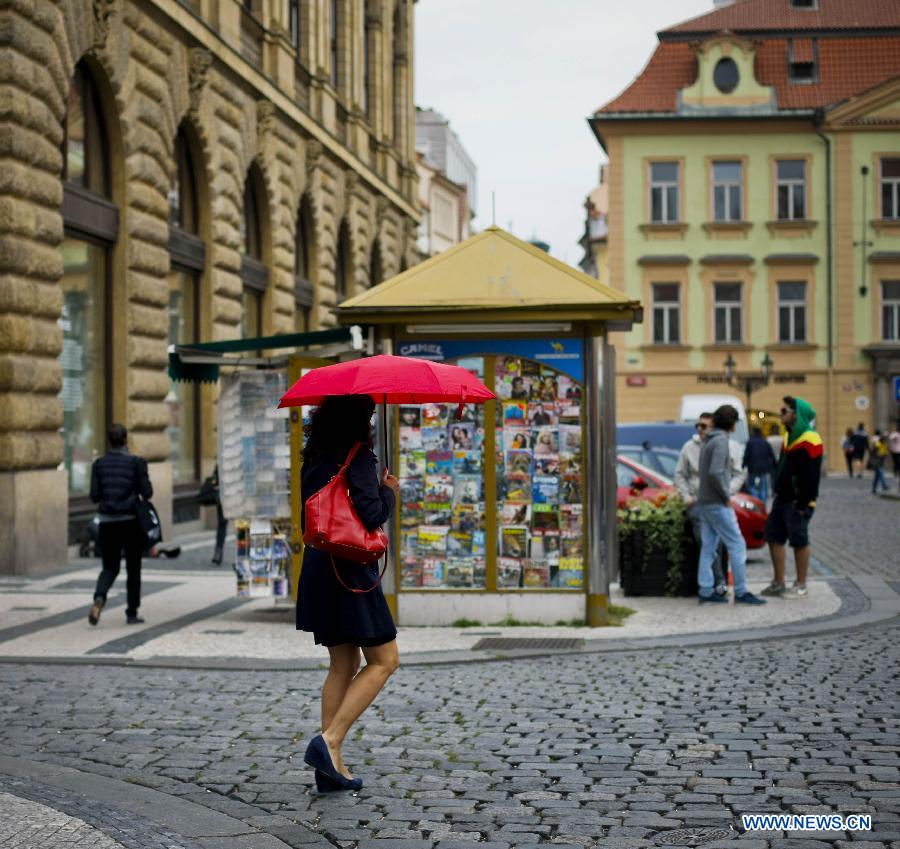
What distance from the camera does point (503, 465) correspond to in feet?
40.7

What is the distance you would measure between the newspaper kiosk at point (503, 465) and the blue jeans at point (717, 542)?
1760mm

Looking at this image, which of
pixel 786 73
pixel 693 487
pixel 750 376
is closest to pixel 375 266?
pixel 750 376

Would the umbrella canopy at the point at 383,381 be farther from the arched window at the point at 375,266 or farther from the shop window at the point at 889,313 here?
the shop window at the point at 889,313

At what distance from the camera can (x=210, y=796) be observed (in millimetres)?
6500

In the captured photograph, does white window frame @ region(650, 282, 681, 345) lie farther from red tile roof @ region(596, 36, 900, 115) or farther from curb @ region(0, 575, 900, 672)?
curb @ region(0, 575, 900, 672)

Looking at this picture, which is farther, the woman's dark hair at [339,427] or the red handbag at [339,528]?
the woman's dark hair at [339,427]

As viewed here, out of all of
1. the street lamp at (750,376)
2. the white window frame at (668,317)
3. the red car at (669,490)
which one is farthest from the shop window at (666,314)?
the red car at (669,490)

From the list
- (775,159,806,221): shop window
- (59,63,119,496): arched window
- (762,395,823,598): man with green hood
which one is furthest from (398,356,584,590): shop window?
(775,159,806,221): shop window

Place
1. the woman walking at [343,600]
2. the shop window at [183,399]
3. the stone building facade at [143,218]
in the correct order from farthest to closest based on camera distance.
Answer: the shop window at [183,399] < the stone building facade at [143,218] < the woman walking at [343,600]

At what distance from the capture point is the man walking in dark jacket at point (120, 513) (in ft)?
41.3

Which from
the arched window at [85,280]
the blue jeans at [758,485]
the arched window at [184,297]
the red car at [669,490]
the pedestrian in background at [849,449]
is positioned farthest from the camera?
the pedestrian in background at [849,449]

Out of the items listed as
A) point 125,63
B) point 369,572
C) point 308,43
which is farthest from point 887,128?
point 369,572

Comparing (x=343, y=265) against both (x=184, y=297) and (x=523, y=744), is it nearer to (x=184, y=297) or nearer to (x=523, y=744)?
(x=184, y=297)

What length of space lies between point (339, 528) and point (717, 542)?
27.1ft
